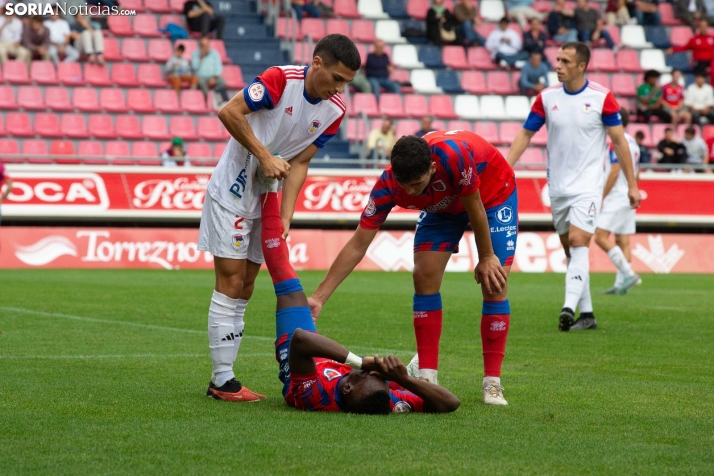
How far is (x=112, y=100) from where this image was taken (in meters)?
22.5

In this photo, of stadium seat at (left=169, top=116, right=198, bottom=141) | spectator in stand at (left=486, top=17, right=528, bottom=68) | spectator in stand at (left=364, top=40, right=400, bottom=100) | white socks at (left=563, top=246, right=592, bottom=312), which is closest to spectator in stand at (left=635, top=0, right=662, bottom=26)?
spectator in stand at (left=486, top=17, right=528, bottom=68)

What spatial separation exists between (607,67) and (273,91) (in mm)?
21965

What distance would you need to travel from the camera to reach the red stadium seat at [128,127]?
72.2 feet

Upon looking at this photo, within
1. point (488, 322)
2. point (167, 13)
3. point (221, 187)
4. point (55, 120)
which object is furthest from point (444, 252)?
point (167, 13)

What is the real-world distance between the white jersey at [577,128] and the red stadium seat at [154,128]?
13341mm

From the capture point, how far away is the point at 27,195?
19469 millimetres

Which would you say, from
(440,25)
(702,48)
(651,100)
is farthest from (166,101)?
(702,48)

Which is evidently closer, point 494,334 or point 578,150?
point 494,334

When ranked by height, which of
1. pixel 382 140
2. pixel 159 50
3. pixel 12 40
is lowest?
pixel 382 140

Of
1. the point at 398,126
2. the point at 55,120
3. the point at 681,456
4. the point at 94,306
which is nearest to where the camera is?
the point at 681,456

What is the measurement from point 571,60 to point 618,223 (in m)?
6.44

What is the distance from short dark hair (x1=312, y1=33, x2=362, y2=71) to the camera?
19.2 ft

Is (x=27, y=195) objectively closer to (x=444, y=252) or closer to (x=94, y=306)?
(x=94, y=306)

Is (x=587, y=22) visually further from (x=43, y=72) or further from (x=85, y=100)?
(x=43, y=72)
